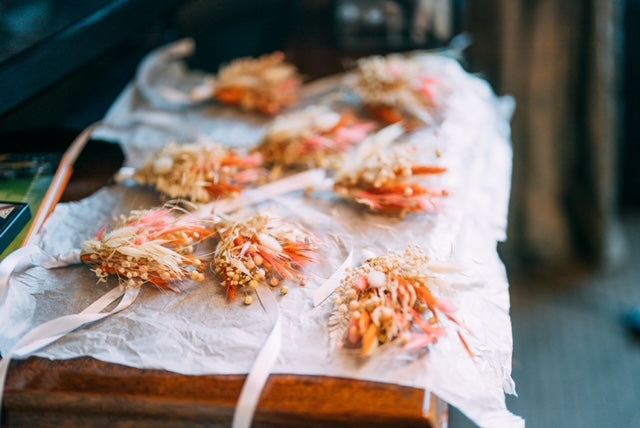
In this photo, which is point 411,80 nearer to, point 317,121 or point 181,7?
point 317,121

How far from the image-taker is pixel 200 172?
1067 mm

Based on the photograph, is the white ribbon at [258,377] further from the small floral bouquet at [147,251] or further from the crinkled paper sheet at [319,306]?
the small floral bouquet at [147,251]

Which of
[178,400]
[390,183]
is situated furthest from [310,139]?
[178,400]

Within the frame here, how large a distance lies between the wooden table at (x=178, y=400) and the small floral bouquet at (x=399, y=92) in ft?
2.12

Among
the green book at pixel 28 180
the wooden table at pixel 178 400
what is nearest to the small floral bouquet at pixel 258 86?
the green book at pixel 28 180

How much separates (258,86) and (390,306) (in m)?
0.71

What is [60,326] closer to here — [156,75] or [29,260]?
[29,260]

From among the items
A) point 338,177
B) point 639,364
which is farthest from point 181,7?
point 639,364

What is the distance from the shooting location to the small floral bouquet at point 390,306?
0.77 m

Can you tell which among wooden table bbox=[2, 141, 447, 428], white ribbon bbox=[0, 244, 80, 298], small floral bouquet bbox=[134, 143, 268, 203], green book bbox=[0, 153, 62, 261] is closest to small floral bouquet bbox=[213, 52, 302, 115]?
small floral bouquet bbox=[134, 143, 268, 203]

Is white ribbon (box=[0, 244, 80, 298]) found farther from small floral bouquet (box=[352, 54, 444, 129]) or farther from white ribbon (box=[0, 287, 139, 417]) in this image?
small floral bouquet (box=[352, 54, 444, 129])

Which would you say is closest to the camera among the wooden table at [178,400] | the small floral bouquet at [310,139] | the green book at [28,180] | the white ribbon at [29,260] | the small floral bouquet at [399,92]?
the wooden table at [178,400]

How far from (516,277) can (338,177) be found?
1.40m

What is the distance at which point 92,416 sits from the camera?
2.53 ft
